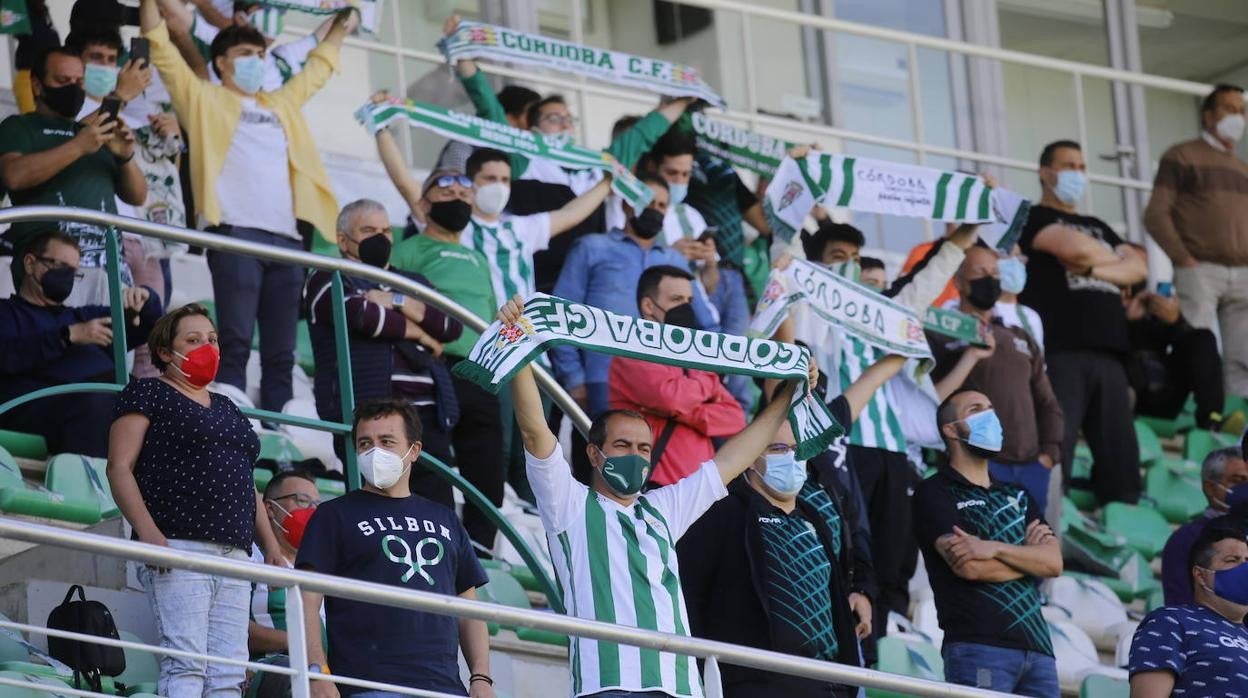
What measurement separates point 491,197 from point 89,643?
12.0 ft

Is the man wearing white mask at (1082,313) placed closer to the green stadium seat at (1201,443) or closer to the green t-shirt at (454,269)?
the green stadium seat at (1201,443)

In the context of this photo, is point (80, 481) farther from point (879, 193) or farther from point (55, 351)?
point (879, 193)

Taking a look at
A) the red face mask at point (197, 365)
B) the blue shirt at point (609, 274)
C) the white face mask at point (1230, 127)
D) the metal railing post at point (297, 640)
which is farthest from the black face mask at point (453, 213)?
the white face mask at point (1230, 127)

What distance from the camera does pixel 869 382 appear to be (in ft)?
28.7

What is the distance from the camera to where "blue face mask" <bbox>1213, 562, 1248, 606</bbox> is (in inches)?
285

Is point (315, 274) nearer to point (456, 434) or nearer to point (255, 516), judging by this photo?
point (456, 434)

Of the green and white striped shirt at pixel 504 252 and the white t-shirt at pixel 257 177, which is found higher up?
the white t-shirt at pixel 257 177

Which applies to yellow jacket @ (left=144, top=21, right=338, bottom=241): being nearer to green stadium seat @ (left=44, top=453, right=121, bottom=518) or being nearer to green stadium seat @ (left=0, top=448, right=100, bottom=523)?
green stadium seat @ (left=44, top=453, right=121, bottom=518)

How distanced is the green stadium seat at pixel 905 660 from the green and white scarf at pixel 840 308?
1.04m

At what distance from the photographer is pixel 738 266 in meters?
11.0

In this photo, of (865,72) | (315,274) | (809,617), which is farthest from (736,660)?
(865,72)

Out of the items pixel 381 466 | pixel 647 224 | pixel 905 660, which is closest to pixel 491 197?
pixel 647 224

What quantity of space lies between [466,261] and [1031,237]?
138 inches

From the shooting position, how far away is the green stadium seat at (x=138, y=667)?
6895 mm
